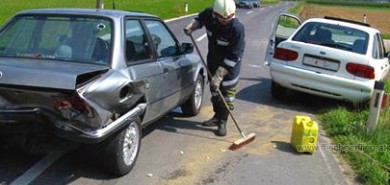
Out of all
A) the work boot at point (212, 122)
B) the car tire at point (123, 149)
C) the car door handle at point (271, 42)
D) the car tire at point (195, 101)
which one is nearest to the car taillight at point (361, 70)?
the car door handle at point (271, 42)

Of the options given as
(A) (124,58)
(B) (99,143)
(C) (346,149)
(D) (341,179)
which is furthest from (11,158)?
(C) (346,149)

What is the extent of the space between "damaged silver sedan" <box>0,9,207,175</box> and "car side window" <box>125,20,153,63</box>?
11 millimetres

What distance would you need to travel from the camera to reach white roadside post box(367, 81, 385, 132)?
271 inches

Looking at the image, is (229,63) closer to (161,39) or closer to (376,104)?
(161,39)

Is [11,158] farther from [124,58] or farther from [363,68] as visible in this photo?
[363,68]

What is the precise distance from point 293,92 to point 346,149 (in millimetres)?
3698

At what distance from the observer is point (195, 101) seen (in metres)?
7.67

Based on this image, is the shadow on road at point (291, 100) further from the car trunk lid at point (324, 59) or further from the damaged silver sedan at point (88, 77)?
the damaged silver sedan at point (88, 77)

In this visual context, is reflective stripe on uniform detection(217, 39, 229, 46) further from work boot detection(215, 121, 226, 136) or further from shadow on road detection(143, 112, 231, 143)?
shadow on road detection(143, 112, 231, 143)

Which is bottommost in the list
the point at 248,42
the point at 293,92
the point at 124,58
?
the point at 248,42

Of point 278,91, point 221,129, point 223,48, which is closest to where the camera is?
point 223,48

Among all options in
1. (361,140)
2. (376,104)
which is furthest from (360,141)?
(376,104)

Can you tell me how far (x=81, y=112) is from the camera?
434cm

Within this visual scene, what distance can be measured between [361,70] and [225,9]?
310 cm
